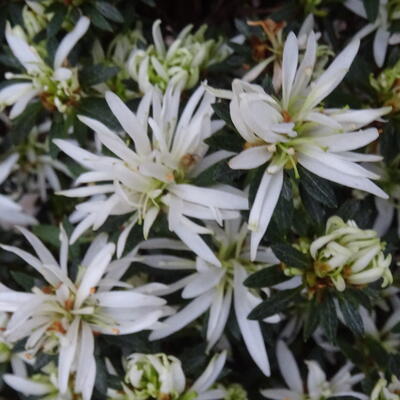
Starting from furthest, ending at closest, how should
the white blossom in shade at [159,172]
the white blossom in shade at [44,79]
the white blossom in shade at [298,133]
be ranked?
the white blossom in shade at [44,79], the white blossom in shade at [159,172], the white blossom in shade at [298,133]

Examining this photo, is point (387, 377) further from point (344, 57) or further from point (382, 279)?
point (344, 57)

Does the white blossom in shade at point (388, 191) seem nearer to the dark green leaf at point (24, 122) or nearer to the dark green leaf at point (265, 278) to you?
the dark green leaf at point (265, 278)

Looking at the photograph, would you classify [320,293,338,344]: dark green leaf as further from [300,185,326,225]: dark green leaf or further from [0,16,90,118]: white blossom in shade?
[0,16,90,118]: white blossom in shade

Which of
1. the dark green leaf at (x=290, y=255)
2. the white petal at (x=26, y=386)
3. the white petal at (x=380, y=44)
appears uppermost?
the white petal at (x=380, y=44)

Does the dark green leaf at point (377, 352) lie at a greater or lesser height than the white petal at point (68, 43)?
lesser

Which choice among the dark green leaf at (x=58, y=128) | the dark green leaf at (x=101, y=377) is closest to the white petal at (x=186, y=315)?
the dark green leaf at (x=101, y=377)

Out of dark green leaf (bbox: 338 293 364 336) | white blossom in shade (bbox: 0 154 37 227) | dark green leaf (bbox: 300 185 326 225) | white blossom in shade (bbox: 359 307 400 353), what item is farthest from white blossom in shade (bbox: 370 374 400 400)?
white blossom in shade (bbox: 0 154 37 227)

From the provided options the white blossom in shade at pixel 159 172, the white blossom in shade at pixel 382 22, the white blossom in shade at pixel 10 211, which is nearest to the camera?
the white blossom in shade at pixel 159 172
